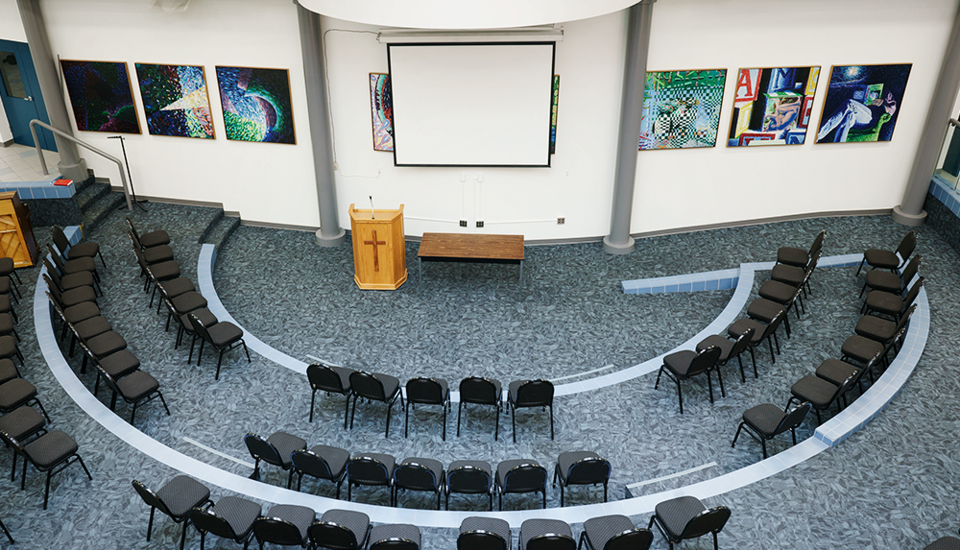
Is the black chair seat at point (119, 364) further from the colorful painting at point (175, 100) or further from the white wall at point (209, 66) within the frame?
the colorful painting at point (175, 100)

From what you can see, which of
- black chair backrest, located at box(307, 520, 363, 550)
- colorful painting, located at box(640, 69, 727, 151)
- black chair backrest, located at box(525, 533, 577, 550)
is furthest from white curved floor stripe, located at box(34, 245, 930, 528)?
colorful painting, located at box(640, 69, 727, 151)

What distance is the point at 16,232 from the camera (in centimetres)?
962

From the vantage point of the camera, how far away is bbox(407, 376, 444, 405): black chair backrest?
283 inches

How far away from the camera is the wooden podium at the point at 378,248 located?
32.7 ft

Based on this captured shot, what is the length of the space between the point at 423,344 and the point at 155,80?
6.43 meters

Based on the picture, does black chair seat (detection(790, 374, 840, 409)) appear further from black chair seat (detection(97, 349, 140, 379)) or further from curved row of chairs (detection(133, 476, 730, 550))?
black chair seat (detection(97, 349, 140, 379))

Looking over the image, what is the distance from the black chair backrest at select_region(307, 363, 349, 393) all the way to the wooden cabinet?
537cm

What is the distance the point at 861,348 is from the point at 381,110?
292 inches

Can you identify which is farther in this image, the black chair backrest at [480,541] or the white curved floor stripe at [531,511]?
the white curved floor stripe at [531,511]

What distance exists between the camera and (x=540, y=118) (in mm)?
10445

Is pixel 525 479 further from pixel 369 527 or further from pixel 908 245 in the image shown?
pixel 908 245

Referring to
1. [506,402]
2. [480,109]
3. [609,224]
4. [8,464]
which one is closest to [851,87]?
[609,224]

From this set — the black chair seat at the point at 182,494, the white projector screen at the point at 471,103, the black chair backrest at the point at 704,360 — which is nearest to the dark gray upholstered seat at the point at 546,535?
the black chair backrest at the point at 704,360

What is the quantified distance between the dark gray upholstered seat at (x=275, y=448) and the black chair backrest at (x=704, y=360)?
425 cm
